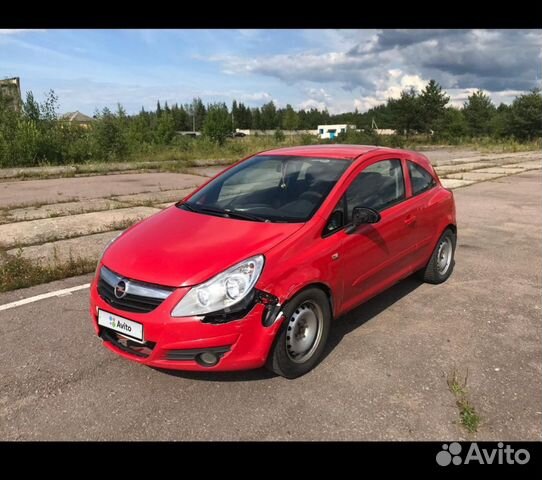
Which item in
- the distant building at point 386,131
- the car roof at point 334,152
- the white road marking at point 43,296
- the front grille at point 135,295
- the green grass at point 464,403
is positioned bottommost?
the green grass at point 464,403

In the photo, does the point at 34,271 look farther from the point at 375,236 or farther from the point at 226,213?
the point at 375,236

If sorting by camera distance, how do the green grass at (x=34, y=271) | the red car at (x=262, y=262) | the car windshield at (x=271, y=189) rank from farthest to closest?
1. the green grass at (x=34, y=271)
2. the car windshield at (x=271, y=189)
3. the red car at (x=262, y=262)

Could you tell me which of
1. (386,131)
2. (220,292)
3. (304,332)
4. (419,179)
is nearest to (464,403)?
(304,332)

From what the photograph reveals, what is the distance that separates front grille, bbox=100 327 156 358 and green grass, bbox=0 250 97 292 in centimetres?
233

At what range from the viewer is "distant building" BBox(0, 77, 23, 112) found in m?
17.8

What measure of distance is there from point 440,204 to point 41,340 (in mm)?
4137

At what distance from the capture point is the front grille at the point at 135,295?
2889 millimetres

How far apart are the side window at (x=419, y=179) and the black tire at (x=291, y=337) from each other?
1953 millimetres

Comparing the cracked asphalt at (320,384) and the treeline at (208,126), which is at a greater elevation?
the treeline at (208,126)

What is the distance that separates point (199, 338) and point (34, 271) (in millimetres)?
3331

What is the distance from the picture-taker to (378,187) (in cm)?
419

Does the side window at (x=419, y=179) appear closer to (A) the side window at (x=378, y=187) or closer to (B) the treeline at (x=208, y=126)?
(A) the side window at (x=378, y=187)

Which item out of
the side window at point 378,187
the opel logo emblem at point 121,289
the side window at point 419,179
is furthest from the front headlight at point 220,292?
the side window at point 419,179

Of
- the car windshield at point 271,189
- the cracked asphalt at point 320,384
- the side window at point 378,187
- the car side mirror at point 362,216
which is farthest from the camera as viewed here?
the side window at point 378,187
